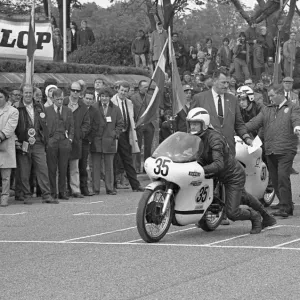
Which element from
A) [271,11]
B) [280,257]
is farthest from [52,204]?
[271,11]

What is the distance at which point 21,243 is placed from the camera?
474 inches

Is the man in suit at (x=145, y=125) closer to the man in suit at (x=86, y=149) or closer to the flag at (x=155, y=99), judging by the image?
the flag at (x=155, y=99)

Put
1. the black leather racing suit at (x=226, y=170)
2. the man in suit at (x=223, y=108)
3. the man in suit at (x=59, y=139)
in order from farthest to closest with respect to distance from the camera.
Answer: the man in suit at (x=59, y=139)
the man in suit at (x=223, y=108)
the black leather racing suit at (x=226, y=170)

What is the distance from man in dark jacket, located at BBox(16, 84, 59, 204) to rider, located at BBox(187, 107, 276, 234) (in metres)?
5.13

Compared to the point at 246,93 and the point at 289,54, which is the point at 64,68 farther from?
the point at 289,54

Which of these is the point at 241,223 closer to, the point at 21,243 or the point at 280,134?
the point at 280,134

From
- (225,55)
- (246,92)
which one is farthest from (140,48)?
(246,92)

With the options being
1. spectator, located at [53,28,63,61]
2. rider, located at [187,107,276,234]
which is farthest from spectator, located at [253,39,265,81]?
rider, located at [187,107,276,234]

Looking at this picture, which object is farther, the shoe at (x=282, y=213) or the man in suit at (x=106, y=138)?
the man in suit at (x=106, y=138)

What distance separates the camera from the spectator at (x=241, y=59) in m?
32.0

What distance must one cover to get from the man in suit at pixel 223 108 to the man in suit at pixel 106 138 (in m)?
4.84

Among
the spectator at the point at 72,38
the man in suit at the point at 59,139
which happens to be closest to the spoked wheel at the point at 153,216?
the man in suit at the point at 59,139

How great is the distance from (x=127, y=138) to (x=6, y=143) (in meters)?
3.24

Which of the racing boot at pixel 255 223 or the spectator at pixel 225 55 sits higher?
the spectator at pixel 225 55
